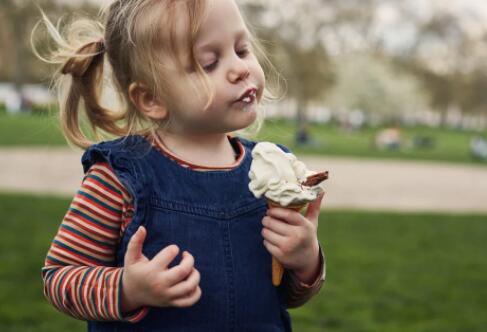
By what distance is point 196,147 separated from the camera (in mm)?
1810

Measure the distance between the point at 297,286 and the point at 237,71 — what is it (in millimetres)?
633

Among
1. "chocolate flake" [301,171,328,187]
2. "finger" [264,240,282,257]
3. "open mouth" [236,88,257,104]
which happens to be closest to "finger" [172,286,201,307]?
"finger" [264,240,282,257]

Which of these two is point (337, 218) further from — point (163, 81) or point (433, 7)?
point (433, 7)

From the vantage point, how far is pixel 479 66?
57062 mm

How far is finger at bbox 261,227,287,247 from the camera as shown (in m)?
1.66

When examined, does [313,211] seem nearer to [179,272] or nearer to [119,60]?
[179,272]

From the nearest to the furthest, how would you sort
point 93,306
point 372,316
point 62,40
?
point 93,306
point 62,40
point 372,316

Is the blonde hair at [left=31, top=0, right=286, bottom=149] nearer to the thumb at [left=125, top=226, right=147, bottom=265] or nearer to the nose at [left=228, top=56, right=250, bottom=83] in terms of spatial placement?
the nose at [left=228, top=56, right=250, bottom=83]

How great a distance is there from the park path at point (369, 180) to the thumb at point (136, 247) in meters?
6.58

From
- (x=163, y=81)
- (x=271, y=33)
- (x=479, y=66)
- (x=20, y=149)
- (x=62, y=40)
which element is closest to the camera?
(x=163, y=81)

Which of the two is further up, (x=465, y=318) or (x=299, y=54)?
(x=465, y=318)

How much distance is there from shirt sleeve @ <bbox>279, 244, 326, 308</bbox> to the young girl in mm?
59

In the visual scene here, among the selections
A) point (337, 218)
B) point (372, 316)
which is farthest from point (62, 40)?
point (337, 218)

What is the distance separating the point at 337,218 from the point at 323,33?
140ft
